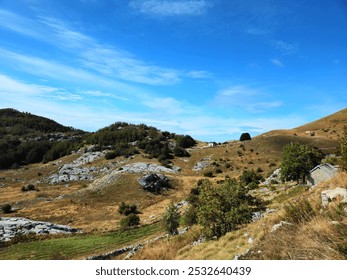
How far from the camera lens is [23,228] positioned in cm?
4238

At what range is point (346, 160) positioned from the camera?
46.2 feet

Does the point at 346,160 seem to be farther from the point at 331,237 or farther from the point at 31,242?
the point at 31,242

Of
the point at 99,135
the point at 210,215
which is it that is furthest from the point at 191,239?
the point at 99,135

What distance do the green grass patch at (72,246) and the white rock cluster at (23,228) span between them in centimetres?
353

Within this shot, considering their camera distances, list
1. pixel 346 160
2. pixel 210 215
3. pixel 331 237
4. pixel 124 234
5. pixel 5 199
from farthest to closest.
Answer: pixel 5 199 → pixel 124 234 → pixel 210 215 → pixel 346 160 → pixel 331 237

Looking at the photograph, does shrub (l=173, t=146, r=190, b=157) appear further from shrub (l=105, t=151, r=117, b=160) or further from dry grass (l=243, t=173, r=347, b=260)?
dry grass (l=243, t=173, r=347, b=260)

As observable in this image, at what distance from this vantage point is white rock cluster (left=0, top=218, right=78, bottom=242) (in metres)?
40.3

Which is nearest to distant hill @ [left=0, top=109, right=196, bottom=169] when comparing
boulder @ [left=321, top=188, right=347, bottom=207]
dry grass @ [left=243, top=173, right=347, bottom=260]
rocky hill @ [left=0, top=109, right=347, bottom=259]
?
rocky hill @ [left=0, top=109, right=347, bottom=259]

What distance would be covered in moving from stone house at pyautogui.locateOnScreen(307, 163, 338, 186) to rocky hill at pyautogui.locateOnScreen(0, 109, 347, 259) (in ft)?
8.63

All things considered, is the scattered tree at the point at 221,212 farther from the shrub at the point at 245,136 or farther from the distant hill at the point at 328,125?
the distant hill at the point at 328,125

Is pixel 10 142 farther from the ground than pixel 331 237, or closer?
farther from the ground

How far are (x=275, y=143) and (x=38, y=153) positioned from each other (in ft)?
330

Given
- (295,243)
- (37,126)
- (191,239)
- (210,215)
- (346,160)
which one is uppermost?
(37,126)

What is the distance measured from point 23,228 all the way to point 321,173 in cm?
4296
